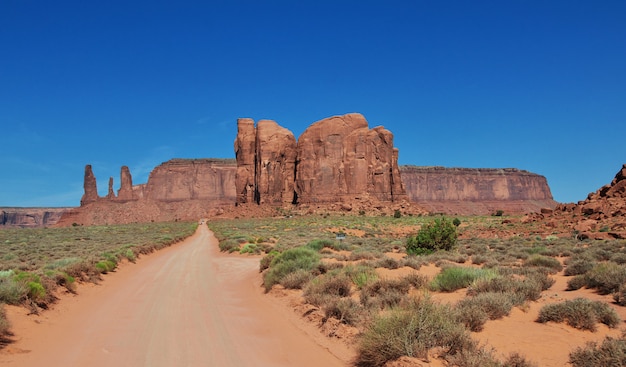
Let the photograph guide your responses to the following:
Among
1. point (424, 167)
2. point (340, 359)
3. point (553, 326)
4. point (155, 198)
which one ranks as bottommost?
point (340, 359)

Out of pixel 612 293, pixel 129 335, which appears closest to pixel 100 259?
pixel 129 335

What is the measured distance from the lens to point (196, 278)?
16156mm

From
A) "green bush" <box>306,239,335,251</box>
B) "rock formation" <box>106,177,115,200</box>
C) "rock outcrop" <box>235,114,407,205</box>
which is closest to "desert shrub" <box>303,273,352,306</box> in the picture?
"green bush" <box>306,239,335,251</box>

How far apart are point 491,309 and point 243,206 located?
286 feet

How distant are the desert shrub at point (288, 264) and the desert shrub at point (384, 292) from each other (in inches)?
172

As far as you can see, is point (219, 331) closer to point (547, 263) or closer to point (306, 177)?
point (547, 263)

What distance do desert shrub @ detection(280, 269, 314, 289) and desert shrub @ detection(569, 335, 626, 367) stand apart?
7.92 m

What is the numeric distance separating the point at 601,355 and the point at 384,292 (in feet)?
14.9

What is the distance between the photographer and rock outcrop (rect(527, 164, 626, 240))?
28.8 m

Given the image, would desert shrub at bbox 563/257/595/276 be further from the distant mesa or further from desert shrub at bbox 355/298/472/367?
the distant mesa

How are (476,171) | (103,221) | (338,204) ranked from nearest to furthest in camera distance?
(338,204) < (103,221) < (476,171)

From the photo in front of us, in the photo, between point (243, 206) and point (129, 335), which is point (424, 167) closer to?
point (243, 206)

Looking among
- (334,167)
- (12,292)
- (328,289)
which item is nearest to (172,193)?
(334,167)

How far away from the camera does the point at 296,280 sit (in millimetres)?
12523
